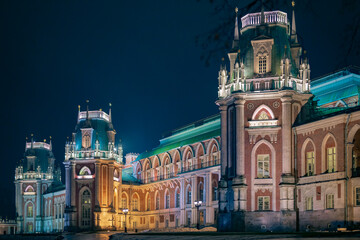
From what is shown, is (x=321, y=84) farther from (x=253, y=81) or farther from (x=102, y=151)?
(x=102, y=151)

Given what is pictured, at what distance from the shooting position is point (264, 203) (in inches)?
2052

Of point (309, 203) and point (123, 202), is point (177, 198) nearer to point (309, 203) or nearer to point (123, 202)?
point (123, 202)

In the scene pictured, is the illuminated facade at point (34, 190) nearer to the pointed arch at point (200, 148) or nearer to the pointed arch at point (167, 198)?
the pointed arch at point (167, 198)

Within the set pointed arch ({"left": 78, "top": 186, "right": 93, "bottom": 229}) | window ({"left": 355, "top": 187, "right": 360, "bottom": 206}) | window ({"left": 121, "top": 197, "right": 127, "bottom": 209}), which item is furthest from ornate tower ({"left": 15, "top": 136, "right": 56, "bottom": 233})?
window ({"left": 355, "top": 187, "right": 360, "bottom": 206})

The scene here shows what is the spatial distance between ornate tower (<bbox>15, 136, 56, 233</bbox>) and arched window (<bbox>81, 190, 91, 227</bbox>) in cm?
2916

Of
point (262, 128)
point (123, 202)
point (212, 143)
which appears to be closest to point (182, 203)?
point (212, 143)

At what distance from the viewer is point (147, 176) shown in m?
101

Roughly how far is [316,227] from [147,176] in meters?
55.2

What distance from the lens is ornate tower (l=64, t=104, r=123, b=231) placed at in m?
87.3

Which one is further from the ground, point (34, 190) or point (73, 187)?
point (73, 187)

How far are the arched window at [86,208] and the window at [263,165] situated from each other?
42.0 meters

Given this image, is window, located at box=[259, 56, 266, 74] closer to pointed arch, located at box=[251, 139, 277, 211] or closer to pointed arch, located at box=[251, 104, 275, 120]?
pointed arch, located at box=[251, 104, 275, 120]

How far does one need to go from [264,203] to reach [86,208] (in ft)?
141

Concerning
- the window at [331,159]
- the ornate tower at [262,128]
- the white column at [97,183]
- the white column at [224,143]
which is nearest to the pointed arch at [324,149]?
the window at [331,159]
